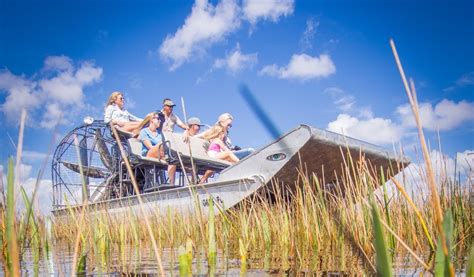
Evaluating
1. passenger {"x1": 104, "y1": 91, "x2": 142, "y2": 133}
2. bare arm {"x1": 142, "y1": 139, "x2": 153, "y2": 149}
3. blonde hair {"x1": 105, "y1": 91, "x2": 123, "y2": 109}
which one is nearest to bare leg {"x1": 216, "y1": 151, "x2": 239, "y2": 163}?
bare arm {"x1": 142, "y1": 139, "x2": 153, "y2": 149}

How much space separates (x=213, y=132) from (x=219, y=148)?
1.09ft

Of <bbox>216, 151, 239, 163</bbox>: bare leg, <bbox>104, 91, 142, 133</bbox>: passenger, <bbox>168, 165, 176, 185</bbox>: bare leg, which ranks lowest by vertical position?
<bbox>168, 165, 176, 185</bbox>: bare leg

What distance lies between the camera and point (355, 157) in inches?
208

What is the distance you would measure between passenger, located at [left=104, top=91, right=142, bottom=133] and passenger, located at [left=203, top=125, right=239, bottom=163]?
1.46 meters

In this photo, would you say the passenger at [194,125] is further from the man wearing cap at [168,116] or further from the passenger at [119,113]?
the passenger at [119,113]

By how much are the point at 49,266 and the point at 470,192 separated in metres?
3.25

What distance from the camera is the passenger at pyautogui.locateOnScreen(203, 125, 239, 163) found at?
681cm

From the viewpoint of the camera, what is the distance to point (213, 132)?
706 cm

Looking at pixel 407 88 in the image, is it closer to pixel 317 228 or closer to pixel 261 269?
pixel 261 269

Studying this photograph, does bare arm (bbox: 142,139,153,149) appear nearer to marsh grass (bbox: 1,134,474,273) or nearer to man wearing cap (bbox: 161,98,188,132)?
man wearing cap (bbox: 161,98,188,132)

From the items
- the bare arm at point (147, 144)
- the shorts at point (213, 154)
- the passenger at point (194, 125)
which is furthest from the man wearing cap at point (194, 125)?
the bare arm at point (147, 144)

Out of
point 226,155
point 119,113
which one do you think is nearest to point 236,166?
point 226,155

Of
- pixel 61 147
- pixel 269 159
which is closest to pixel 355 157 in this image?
pixel 269 159

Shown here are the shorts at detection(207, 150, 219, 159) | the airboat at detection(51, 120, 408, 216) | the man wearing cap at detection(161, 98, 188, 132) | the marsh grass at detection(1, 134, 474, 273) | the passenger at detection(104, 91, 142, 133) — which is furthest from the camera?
the passenger at detection(104, 91, 142, 133)
